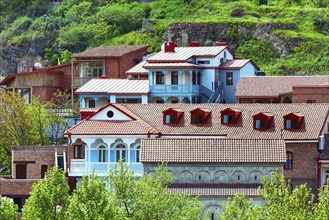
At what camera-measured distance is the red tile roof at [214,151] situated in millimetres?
91812

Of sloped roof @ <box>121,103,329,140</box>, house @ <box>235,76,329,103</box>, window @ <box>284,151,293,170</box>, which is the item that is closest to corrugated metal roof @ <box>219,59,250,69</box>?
house @ <box>235,76,329,103</box>

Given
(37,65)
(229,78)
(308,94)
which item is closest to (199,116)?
(308,94)

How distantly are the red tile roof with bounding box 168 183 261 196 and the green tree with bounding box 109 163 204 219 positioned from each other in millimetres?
5217

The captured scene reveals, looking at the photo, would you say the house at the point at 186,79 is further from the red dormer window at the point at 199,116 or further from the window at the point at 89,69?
the red dormer window at the point at 199,116

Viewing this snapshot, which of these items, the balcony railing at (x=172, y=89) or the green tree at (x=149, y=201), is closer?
the green tree at (x=149, y=201)

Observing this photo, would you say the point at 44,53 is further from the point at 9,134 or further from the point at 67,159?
the point at 67,159

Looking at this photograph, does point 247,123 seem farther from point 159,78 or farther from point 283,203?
point 283,203

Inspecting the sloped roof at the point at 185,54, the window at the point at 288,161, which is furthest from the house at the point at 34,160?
the window at the point at 288,161

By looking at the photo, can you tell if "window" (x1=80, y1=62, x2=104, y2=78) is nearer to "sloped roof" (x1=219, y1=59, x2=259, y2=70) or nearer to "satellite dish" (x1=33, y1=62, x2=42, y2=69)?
"satellite dish" (x1=33, y1=62, x2=42, y2=69)

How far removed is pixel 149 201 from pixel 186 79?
33.5m

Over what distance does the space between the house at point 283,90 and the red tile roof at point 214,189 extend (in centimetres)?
1648

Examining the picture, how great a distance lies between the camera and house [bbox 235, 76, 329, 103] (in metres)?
107

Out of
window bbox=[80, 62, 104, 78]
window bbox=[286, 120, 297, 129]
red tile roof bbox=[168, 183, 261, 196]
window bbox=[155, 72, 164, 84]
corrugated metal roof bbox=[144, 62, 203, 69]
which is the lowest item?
red tile roof bbox=[168, 183, 261, 196]

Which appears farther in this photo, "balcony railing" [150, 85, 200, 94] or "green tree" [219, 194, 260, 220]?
"balcony railing" [150, 85, 200, 94]
